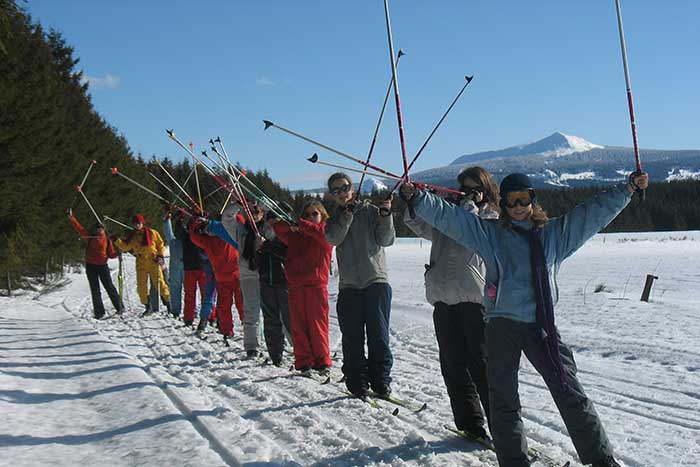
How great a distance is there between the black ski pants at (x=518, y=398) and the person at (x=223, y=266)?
17.9 feet

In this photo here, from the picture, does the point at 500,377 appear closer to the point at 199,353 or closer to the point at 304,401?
the point at 304,401

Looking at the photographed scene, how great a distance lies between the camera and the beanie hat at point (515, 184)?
3617mm

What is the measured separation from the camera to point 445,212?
11.9 feet

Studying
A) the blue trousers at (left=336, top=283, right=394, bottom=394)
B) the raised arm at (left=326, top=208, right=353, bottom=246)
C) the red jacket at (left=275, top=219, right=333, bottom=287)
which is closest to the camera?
the raised arm at (left=326, top=208, right=353, bottom=246)

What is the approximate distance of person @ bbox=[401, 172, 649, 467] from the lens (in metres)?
3.48

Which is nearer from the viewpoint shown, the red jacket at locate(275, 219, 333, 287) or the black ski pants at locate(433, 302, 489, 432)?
the black ski pants at locate(433, 302, 489, 432)

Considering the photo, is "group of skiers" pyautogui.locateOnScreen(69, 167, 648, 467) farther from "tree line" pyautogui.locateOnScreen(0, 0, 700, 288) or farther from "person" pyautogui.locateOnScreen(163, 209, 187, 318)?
"person" pyautogui.locateOnScreen(163, 209, 187, 318)

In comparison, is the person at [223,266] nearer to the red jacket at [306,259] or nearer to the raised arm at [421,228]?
the red jacket at [306,259]

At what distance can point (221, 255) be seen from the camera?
859cm

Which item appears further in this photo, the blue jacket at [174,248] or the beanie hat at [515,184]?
the blue jacket at [174,248]

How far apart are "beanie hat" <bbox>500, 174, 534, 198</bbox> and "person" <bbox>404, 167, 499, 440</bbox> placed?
0.71m

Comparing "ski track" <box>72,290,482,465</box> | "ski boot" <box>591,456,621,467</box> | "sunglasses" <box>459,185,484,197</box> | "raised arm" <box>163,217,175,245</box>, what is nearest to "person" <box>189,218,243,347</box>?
"ski track" <box>72,290,482,465</box>

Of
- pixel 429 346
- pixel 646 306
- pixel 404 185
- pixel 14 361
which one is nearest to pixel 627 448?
pixel 404 185

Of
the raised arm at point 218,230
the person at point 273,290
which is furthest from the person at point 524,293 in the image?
the raised arm at point 218,230
